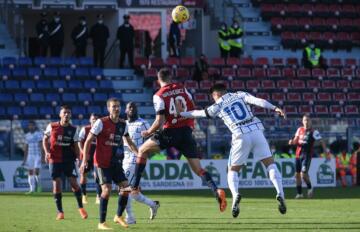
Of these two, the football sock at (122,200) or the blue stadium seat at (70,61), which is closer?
the football sock at (122,200)

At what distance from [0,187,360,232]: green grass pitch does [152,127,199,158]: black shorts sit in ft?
Result: 4.08

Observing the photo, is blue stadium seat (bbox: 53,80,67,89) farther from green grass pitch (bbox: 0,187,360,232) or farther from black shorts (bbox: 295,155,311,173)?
black shorts (bbox: 295,155,311,173)

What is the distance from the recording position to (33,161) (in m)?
30.6

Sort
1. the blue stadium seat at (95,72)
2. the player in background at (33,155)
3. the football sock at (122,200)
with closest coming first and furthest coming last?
the football sock at (122,200)
the player in background at (33,155)
the blue stadium seat at (95,72)

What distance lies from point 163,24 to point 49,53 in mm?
4986

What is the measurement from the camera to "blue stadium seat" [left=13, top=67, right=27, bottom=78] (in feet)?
122

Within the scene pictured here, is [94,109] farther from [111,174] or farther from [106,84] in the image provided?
[111,174]

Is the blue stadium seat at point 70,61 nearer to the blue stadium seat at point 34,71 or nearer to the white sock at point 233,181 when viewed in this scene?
the blue stadium seat at point 34,71

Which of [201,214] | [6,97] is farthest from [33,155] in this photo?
[201,214]

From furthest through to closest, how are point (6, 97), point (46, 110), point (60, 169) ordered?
point (6, 97), point (46, 110), point (60, 169)

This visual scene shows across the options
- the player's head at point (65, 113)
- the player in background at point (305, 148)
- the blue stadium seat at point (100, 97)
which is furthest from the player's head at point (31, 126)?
the player's head at point (65, 113)

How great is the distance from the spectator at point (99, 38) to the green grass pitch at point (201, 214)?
444 inches

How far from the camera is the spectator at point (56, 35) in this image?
38.2 metres

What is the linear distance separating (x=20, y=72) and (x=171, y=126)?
19.8m
